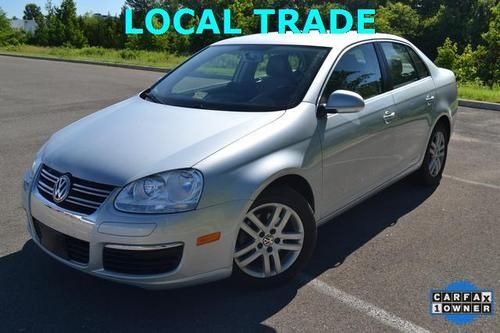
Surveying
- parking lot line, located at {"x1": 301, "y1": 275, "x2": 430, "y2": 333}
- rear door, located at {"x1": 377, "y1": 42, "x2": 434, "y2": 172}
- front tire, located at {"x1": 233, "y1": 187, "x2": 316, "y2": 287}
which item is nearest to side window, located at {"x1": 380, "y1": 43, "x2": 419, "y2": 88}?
rear door, located at {"x1": 377, "y1": 42, "x2": 434, "y2": 172}

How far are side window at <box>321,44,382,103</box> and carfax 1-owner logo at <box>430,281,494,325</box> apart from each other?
1.53 meters

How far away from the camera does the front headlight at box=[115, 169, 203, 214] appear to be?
2666 millimetres

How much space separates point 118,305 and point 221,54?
232cm

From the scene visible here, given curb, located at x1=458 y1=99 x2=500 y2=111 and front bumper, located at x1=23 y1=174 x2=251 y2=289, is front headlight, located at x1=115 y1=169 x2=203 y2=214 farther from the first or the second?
curb, located at x1=458 y1=99 x2=500 y2=111

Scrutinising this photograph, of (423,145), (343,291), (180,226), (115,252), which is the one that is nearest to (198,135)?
(180,226)

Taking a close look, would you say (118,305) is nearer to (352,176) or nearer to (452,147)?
(352,176)

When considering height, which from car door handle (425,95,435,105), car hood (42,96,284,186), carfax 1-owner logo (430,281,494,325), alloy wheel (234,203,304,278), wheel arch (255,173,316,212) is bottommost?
carfax 1-owner logo (430,281,494,325)

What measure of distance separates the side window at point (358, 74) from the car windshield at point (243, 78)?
157 millimetres

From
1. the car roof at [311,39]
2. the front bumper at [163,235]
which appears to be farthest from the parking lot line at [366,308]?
the car roof at [311,39]

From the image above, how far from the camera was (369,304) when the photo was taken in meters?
3.06

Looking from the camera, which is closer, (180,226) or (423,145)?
(180,226)

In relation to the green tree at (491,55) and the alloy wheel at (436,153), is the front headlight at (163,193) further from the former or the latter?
the green tree at (491,55)

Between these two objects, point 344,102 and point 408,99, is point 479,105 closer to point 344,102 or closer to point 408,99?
point 408,99

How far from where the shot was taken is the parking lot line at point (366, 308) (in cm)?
284
